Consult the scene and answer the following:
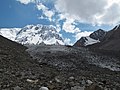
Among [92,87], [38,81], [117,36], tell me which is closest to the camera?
[92,87]

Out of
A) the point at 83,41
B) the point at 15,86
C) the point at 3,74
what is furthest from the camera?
the point at 83,41

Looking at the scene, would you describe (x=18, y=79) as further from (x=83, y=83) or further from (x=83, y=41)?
(x=83, y=41)

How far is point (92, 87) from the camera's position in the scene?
13219 mm

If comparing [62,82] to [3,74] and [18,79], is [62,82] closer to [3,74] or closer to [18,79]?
[18,79]

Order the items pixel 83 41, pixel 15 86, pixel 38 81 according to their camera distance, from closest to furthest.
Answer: pixel 15 86 → pixel 38 81 → pixel 83 41

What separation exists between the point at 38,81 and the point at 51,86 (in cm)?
169

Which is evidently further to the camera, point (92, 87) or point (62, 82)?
point (62, 82)

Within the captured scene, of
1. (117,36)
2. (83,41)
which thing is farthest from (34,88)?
(83,41)

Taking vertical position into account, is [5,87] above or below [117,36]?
below

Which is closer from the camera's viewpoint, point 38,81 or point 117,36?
point 38,81

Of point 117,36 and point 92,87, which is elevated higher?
point 117,36

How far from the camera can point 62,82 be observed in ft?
53.0

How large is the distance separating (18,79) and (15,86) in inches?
72.3

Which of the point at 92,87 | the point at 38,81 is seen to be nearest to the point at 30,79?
the point at 38,81
